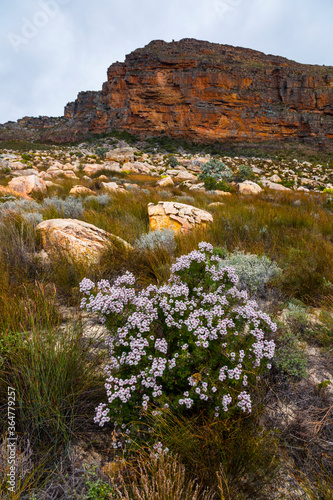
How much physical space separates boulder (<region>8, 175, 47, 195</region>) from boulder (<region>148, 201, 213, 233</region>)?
5.11 m

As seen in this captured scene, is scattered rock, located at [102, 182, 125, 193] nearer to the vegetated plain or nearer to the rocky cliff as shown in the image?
the vegetated plain

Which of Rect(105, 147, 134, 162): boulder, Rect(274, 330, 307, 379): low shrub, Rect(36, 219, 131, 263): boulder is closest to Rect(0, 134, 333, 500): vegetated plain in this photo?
Rect(274, 330, 307, 379): low shrub

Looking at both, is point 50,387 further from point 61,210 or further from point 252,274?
point 61,210

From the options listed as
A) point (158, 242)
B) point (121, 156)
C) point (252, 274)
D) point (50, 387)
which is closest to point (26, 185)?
point (158, 242)

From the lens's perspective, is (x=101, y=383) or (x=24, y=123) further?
(x=24, y=123)

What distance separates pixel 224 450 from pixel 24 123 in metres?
118

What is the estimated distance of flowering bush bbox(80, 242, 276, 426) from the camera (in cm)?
125

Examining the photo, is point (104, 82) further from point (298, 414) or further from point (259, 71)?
point (298, 414)

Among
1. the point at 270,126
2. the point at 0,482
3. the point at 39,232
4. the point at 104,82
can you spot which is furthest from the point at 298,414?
the point at 104,82

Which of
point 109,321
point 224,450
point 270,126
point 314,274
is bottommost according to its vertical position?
point 224,450

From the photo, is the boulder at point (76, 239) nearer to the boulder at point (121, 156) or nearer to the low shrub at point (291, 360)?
A: the low shrub at point (291, 360)

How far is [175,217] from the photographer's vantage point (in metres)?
5.14

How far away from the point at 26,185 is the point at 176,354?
9.15m

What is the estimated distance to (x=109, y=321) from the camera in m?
1.48
